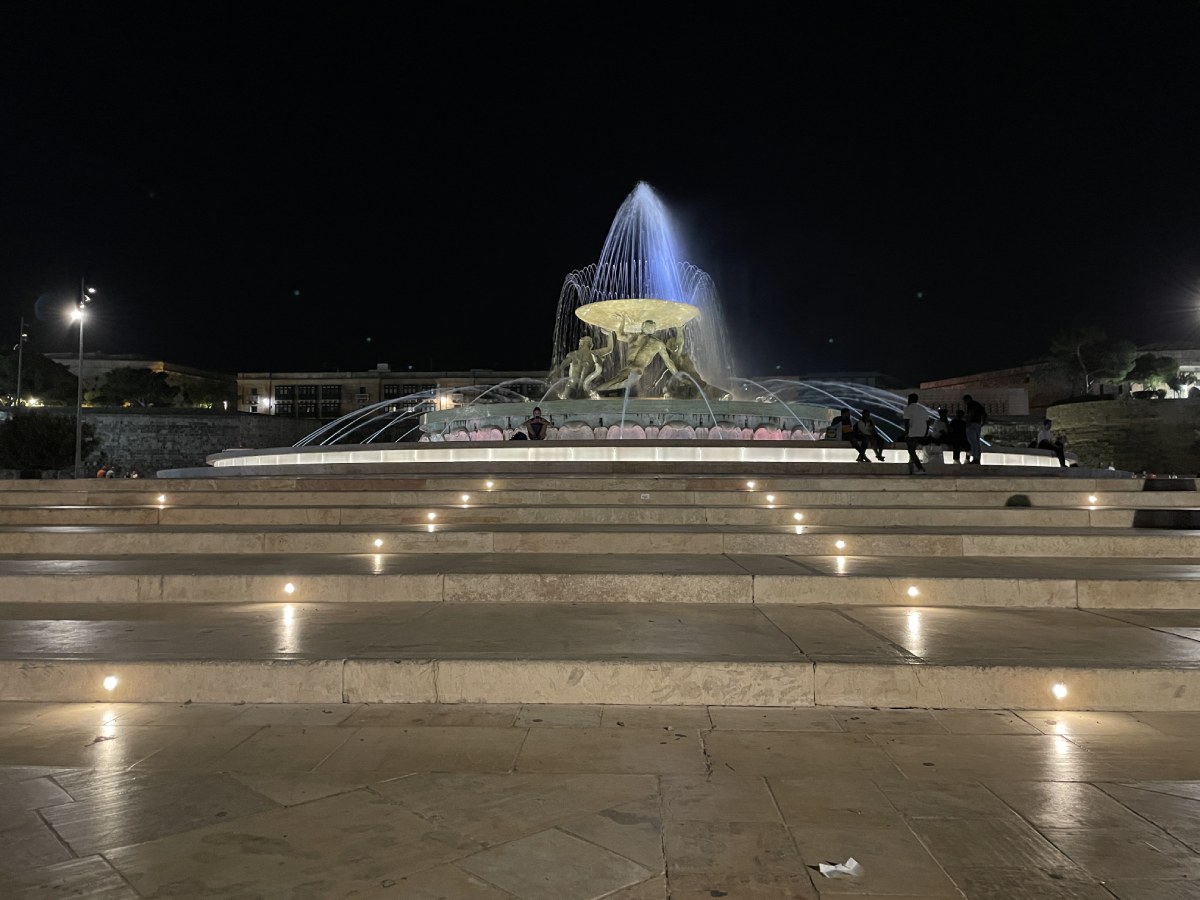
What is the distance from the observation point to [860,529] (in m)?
7.98

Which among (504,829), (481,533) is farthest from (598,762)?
(481,533)

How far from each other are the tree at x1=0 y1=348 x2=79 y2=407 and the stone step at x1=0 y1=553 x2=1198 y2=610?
6685 cm

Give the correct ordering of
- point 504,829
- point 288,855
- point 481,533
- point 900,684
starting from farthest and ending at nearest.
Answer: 1. point 481,533
2. point 900,684
3. point 504,829
4. point 288,855

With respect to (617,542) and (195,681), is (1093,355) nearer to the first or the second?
(617,542)

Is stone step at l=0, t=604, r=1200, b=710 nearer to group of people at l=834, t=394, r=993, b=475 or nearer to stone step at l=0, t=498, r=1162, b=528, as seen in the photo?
stone step at l=0, t=498, r=1162, b=528

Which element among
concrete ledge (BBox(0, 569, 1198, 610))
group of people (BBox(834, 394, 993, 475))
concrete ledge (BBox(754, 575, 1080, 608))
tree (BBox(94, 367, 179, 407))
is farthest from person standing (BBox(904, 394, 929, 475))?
tree (BBox(94, 367, 179, 407))

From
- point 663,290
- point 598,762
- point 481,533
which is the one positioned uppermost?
point 663,290

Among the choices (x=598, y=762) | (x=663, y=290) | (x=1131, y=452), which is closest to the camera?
(x=598, y=762)

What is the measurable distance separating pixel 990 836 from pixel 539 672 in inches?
82.4

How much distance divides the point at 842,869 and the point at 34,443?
48.7m

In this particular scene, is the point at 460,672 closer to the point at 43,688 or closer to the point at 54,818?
the point at 54,818

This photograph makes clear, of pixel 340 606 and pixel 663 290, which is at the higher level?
pixel 663 290

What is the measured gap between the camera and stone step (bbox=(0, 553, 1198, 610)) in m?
5.52

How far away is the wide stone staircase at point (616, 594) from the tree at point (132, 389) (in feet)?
243
